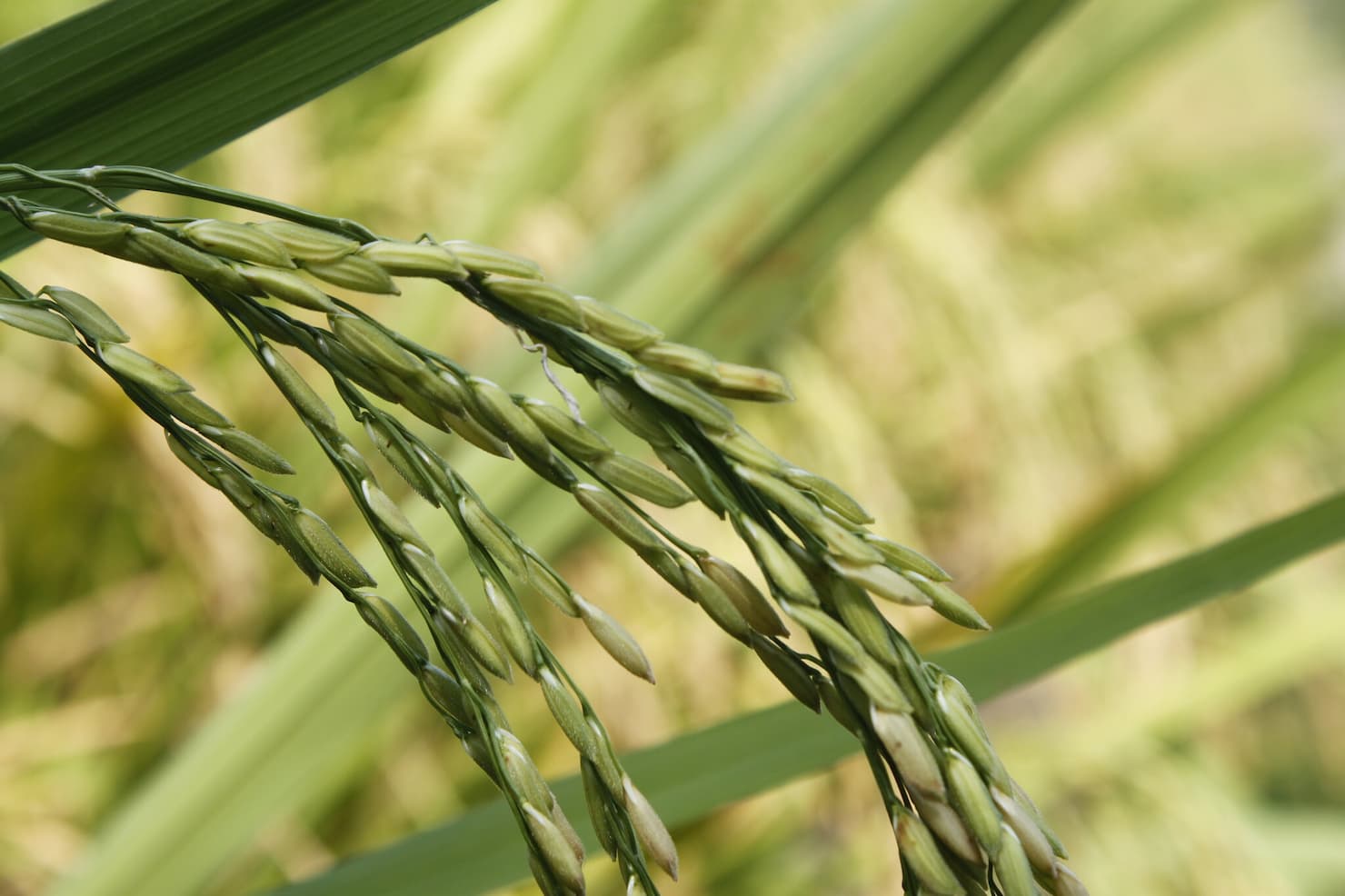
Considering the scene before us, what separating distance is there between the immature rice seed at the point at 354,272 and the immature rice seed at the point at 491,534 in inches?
2.0

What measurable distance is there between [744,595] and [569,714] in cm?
5

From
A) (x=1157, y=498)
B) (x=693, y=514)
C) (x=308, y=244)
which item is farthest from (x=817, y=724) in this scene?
(x=693, y=514)

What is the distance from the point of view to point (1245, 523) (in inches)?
56.9

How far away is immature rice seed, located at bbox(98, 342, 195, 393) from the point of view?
0.76ft

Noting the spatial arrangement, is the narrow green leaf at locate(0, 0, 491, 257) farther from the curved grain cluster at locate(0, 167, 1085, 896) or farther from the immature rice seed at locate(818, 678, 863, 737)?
the immature rice seed at locate(818, 678, 863, 737)

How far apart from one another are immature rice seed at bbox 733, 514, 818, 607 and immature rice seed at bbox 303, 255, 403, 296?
92 millimetres

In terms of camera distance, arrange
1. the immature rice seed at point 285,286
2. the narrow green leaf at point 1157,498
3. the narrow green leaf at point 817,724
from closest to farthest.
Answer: the immature rice seed at point 285,286 → the narrow green leaf at point 817,724 → the narrow green leaf at point 1157,498

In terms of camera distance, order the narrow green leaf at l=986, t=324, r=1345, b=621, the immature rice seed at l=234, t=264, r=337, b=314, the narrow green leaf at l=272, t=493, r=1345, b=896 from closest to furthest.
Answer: the immature rice seed at l=234, t=264, r=337, b=314 < the narrow green leaf at l=272, t=493, r=1345, b=896 < the narrow green leaf at l=986, t=324, r=1345, b=621

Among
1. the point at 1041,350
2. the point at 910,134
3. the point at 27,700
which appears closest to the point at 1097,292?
the point at 1041,350

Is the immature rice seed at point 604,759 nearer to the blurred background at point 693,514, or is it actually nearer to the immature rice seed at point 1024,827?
the immature rice seed at point 1024,827

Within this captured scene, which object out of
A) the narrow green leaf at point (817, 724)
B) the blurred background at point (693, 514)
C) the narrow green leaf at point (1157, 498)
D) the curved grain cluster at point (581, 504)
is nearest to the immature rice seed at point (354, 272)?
the curved grain cluster at point (581, 504)

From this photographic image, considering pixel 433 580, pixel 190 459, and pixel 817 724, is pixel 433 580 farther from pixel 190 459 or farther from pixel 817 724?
pixel 817 724

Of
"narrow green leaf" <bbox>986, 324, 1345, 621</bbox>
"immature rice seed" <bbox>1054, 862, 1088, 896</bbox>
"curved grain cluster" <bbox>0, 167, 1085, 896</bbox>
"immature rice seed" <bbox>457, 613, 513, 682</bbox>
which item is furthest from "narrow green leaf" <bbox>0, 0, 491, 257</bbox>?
"narrow green leaf" <bbox>986, 324, 1345, 621</bbox>

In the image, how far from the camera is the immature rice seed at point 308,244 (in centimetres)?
23
